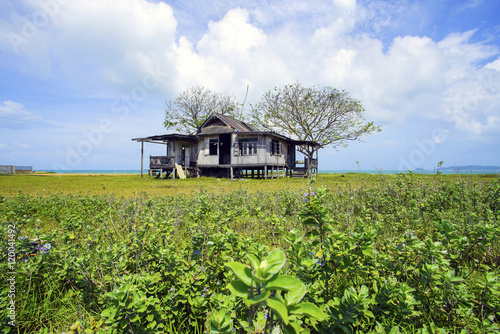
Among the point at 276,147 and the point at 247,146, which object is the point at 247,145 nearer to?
the point at 247,146

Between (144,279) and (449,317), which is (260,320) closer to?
(144,279)

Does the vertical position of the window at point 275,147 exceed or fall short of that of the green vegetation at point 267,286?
it exceeds it

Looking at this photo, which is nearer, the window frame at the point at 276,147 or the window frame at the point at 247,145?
the window frame at the point at 247,145

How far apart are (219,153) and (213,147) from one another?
2.90 ft

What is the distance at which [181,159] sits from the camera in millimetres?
25609

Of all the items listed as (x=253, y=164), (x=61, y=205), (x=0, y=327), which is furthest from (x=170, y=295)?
(x=253, y=164)

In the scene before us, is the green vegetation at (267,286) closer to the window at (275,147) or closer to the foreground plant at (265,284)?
the foreground plant at (265,284)

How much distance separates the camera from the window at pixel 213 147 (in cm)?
2443

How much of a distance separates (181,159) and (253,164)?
802 cm

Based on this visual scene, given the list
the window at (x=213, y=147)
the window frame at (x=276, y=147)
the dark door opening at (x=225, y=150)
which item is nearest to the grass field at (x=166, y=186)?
the window frame at (x=276, y=147)

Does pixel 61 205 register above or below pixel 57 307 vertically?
above

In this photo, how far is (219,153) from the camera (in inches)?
995

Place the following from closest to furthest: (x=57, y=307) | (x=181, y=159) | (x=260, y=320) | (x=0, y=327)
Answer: (x=260, y=320)
(x=0, y=327)
(x=57, y=307)
(x=181, y=159)

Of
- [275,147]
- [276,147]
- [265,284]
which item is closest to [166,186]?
[275,147]
